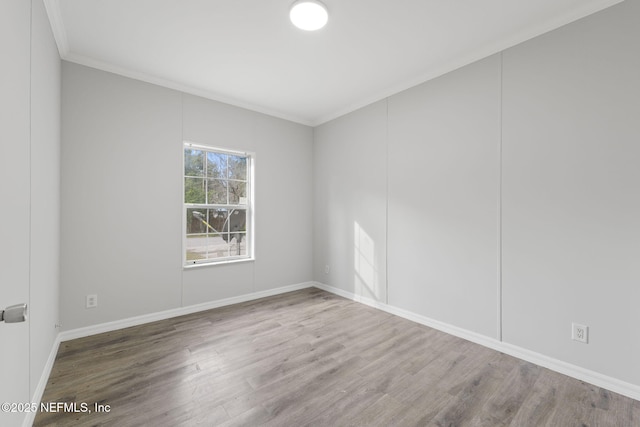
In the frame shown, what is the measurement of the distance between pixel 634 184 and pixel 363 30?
2.34 metres

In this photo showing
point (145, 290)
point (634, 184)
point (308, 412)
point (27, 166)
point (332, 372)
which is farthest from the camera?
point (145, 290)

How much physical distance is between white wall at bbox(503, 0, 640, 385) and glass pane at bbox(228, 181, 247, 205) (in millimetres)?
A: 3220

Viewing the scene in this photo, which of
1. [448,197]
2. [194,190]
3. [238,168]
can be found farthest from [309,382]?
[238,168]

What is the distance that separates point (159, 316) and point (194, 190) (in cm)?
157

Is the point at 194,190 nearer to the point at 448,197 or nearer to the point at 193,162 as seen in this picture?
the point at 193,162

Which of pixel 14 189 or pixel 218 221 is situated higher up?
pixel 14 189

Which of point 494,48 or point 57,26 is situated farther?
point 494,48

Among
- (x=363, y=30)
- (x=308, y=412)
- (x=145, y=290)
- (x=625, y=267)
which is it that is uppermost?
(x=363, y=30)

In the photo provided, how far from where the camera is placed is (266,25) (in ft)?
7.54

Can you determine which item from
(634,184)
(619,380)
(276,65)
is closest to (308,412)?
(619,380)

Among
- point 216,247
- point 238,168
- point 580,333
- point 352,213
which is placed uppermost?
point 238,168

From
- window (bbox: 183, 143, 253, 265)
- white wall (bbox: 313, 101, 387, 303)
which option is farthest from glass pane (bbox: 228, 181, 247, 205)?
white wall (bbox: 313, 101, 387, 303)

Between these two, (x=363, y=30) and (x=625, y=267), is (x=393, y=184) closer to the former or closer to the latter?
(x=363, y=30)

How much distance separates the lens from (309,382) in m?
2.04
